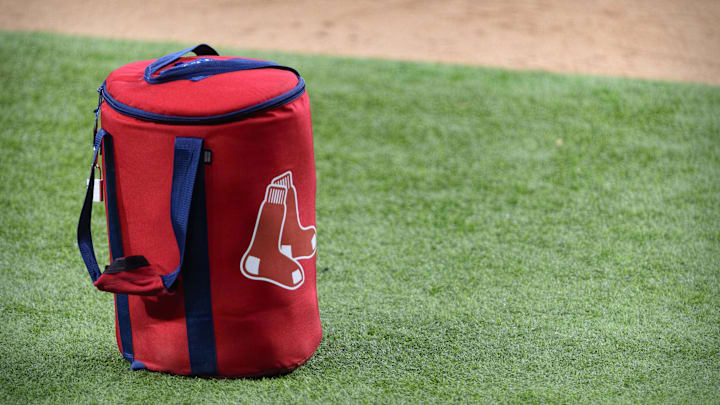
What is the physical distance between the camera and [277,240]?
2.04 metres

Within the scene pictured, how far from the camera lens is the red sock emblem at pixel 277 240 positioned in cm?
201

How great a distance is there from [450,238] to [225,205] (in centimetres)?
156

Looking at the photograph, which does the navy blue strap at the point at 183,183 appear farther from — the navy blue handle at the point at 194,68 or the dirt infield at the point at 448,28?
the dirt infield at the point at 448,28

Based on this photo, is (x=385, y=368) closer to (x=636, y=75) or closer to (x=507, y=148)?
(x=507, y=148)

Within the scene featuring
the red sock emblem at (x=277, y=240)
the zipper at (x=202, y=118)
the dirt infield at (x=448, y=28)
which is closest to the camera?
the zipper at (x=202, y=118)

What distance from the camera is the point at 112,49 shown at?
16.0 feet

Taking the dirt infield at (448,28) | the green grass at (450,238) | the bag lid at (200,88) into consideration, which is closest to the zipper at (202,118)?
the bag lid at (200,88)

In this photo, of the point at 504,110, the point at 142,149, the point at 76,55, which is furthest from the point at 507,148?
the point at 76,55

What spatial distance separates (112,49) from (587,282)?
11.8 feet

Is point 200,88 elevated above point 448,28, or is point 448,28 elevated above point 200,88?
point 200,88

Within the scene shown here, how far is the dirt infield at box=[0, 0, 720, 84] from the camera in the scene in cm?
547

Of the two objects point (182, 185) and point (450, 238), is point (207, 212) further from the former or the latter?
point (450, 238)

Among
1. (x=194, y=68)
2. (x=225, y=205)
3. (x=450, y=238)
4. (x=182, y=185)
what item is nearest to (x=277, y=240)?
(x=225, y=205)

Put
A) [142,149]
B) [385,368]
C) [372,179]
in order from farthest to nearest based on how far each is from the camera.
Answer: [372,179], [385,368], [142,149]
